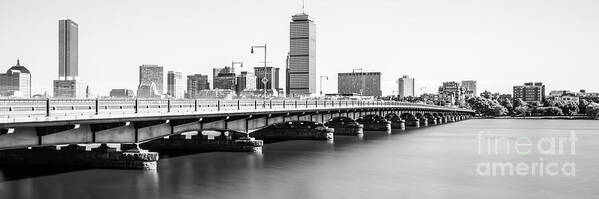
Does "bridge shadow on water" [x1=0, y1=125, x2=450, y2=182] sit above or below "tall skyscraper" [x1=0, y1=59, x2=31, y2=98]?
below

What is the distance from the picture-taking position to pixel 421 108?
156875 mm

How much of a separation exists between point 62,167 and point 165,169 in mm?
7003

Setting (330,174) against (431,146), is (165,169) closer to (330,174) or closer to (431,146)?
(330,174)

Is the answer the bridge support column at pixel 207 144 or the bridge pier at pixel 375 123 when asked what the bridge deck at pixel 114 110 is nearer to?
the bridge support column at pixel 207 144

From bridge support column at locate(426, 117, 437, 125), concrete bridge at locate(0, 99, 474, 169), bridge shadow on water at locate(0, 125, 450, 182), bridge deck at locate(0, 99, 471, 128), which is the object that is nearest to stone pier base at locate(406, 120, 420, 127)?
bridge support column at locate(426, 117, 437, 125)

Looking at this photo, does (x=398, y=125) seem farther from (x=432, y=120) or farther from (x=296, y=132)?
(x=296, y=132)

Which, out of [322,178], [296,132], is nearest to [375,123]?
[296,132]

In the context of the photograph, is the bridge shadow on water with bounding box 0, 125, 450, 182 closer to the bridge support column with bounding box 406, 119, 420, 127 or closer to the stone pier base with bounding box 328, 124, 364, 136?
the stone pier base with bounding box 328, 124, 364, 136

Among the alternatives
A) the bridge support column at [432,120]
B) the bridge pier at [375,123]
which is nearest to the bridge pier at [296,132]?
the bridge pier at [375,123]

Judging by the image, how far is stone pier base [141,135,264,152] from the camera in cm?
6266

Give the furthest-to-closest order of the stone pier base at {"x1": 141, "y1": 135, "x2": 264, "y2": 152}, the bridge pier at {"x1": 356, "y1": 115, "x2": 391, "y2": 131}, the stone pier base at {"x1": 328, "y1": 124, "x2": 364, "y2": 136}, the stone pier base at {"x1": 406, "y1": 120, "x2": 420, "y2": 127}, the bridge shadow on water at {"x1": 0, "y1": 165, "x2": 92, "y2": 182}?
1. the stone pier base at {"x1": 406, "y1": 120, "x2": 420, "y2": 127}
2. the bridge pier at {"x1": 356, "y1": 115, "x2": 391, "y2": 131}
3. the stone pier base at {"x1": 328, "y1": 124, "x2": 364, "y2": 136}
4. the stone pier base at {"x1": 141, "y1": 135, "x2": 264, "y2": 152}
5. the bridge shadow on water at {"x1": 0, "y1": 165, "x2": 92, "y2": 182}

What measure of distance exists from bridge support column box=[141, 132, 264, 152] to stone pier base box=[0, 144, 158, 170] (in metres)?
17.7

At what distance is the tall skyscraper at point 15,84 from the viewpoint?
3791 cm

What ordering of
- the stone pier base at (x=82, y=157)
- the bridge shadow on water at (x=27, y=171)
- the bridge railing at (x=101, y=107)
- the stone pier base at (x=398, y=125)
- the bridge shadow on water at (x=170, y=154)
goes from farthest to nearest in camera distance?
1. the stone pier base at (x=398, y=125)
2. the stone pier base at (x=82, y=157)
3. the bridge shadow on water at (x=170, y=154)
4. the bridge shadow on water at (x=27, y=171)
5. the bridge railing at (x=101, y=107)
